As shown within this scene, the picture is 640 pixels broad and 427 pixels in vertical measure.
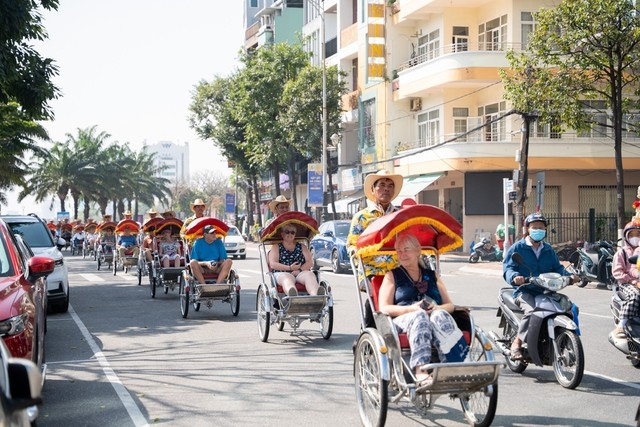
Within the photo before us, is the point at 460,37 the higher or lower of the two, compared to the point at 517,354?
higher

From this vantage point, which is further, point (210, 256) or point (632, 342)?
point (210, 256)

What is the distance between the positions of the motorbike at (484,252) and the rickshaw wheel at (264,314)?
22.2 m

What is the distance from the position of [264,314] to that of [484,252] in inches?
890

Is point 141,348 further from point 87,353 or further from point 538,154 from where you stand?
point 538,154

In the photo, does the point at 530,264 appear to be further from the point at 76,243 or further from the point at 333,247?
the point at 76,243

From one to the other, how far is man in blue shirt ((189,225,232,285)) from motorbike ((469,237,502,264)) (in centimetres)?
1944

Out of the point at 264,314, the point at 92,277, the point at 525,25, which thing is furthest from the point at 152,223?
the point at 525,25

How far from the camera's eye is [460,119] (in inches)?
1556

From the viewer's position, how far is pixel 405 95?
42.1 meters

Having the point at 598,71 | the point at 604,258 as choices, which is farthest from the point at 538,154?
the point at 604,258

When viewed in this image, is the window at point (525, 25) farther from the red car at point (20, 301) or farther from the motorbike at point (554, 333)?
the red car at point (20, 301)

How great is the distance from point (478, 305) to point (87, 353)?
7.98 m

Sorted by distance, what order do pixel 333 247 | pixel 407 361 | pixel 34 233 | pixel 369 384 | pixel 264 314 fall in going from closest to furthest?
Result: pixel 407 361 < pixel 369 384 < pixel 264 314 < pixel 34 233 < pixel 333 247

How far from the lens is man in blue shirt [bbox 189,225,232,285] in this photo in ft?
49.5
